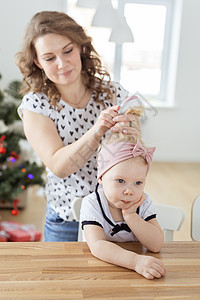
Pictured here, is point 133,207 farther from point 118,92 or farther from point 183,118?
point 183,118

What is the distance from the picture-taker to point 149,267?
93 cm

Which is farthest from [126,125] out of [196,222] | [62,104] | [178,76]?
[178,76]

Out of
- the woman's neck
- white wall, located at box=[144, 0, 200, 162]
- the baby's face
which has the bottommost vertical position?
white wall, located at box=[144, 0, 200, 162]

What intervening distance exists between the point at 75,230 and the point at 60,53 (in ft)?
2.20

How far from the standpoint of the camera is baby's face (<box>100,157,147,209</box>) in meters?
1.02

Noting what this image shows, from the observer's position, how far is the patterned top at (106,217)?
1091 mm

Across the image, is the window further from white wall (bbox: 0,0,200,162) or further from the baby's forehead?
the baby's forehead

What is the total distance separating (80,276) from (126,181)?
0.26m

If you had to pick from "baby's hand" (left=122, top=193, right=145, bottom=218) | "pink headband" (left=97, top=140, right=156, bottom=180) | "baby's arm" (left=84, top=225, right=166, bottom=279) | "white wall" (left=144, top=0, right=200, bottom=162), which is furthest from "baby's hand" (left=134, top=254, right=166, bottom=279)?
"white wall" (left=144, top=0, right=200, bottom=162)

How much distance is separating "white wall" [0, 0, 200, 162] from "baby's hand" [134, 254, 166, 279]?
4.66 m

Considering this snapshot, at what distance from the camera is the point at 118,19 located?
6.30 ft

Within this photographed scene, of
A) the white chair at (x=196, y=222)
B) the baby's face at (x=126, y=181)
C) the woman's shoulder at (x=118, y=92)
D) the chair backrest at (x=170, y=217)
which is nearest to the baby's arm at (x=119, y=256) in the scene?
the baby's face at (x=126, y=181)

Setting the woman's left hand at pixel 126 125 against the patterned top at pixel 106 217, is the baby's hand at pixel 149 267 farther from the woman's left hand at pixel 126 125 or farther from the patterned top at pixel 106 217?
the woman's left hand at pixel 126 125

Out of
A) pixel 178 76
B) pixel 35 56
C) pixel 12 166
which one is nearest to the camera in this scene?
pixel 35 56
